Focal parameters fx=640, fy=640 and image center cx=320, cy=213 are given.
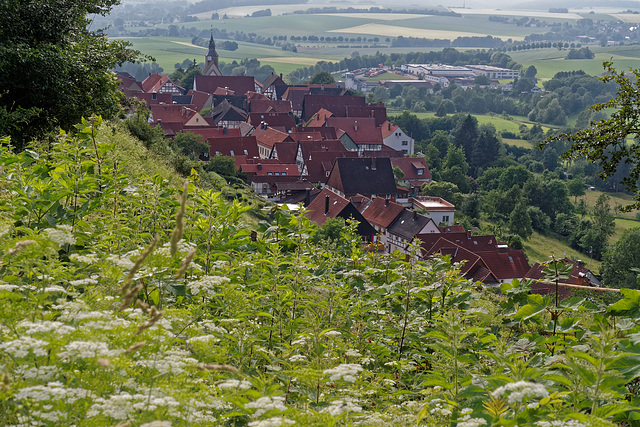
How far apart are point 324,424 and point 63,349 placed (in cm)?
106

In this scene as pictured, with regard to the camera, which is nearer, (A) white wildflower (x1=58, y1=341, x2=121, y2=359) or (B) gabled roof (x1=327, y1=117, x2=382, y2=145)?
(A) white wildflower (x1=58, y1=341, x2=121, y2=359)

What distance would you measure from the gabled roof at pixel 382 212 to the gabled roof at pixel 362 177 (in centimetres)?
669

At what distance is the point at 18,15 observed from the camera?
14.2m

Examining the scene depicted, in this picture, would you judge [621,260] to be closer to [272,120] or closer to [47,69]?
[272,120]

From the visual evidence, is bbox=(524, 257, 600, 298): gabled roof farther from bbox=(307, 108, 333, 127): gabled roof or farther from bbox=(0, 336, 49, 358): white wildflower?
bbox=(307, 108, 333, 127): gabled roof

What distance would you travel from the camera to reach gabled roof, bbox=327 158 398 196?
2438 inches

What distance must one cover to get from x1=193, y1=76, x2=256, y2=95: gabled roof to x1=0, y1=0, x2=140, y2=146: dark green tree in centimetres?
10398

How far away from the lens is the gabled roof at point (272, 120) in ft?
294

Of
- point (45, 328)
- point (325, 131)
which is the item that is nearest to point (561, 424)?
point (45, 328)

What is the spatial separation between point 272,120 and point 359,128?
14007 mm

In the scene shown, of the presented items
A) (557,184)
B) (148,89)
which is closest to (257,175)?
(557,184)

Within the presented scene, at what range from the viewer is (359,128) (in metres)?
96.1

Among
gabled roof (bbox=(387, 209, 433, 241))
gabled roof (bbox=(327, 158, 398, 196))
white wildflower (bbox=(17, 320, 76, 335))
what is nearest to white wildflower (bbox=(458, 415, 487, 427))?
white wildflower (bbox=(17, 320, 76, 335))

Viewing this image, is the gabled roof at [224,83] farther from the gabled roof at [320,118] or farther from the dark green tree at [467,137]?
the dark green tree at [467,137]
